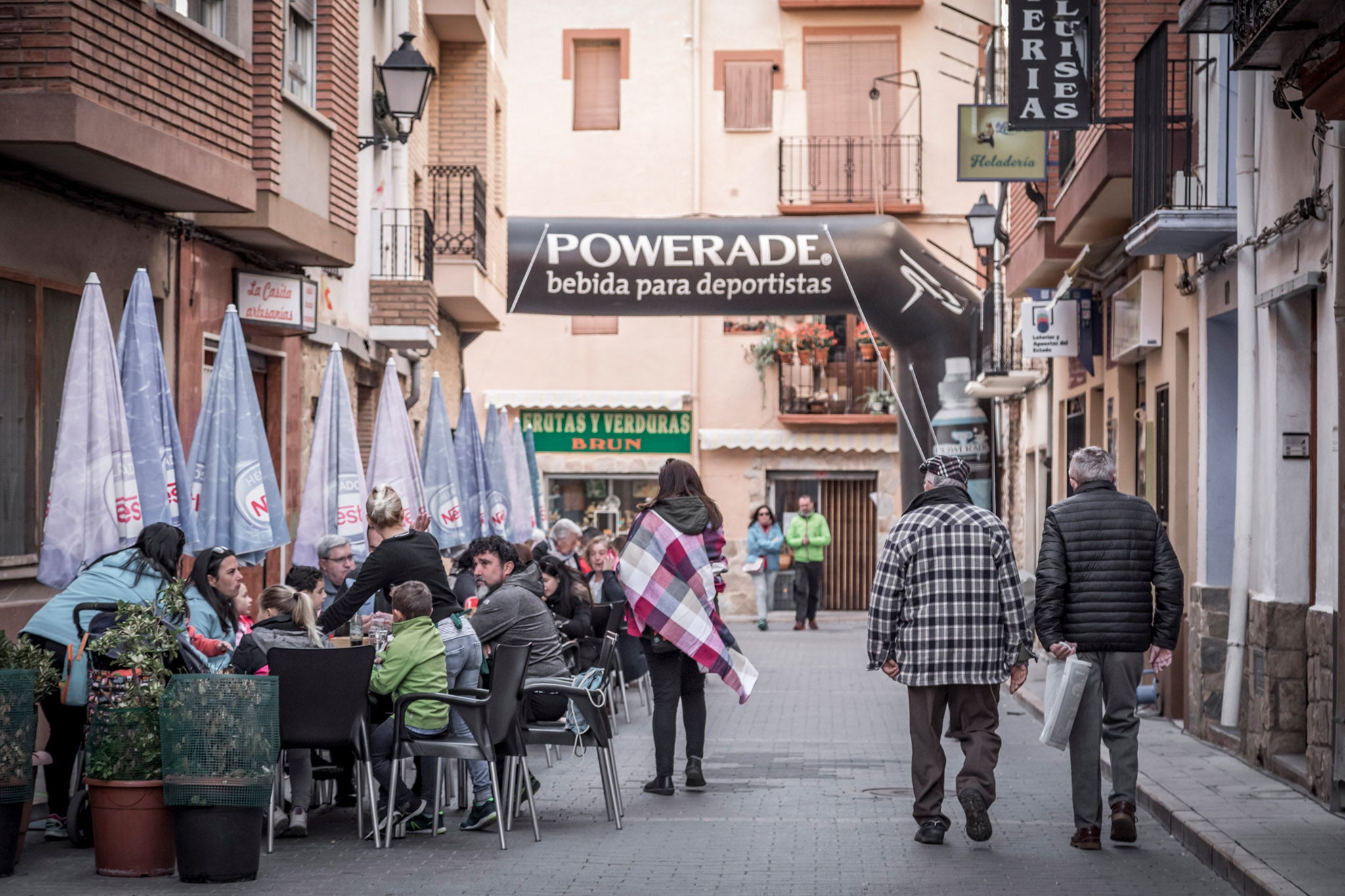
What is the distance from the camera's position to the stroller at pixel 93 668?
27.2 ft

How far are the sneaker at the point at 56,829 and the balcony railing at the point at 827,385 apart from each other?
26420 mm

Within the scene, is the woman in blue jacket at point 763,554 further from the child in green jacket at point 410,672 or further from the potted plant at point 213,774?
the potted plant at point 213,774

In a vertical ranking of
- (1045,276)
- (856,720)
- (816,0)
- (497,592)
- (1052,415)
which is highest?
(816,0)

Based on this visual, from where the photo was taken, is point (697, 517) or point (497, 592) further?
point (697, 517)

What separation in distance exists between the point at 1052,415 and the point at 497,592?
43.3ft

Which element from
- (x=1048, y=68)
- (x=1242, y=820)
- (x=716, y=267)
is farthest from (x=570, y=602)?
(x=716, y=267)

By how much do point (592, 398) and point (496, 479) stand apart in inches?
608

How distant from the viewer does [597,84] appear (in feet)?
119

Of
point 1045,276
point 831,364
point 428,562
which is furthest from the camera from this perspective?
point 831,364

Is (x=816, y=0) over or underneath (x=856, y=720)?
over

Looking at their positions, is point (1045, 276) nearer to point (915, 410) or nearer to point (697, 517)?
point (915, 410)

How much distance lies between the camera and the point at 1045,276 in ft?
65.5

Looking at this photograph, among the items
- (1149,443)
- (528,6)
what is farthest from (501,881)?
(528,6)

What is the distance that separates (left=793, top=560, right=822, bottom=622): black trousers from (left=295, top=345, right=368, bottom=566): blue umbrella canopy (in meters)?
16.8
